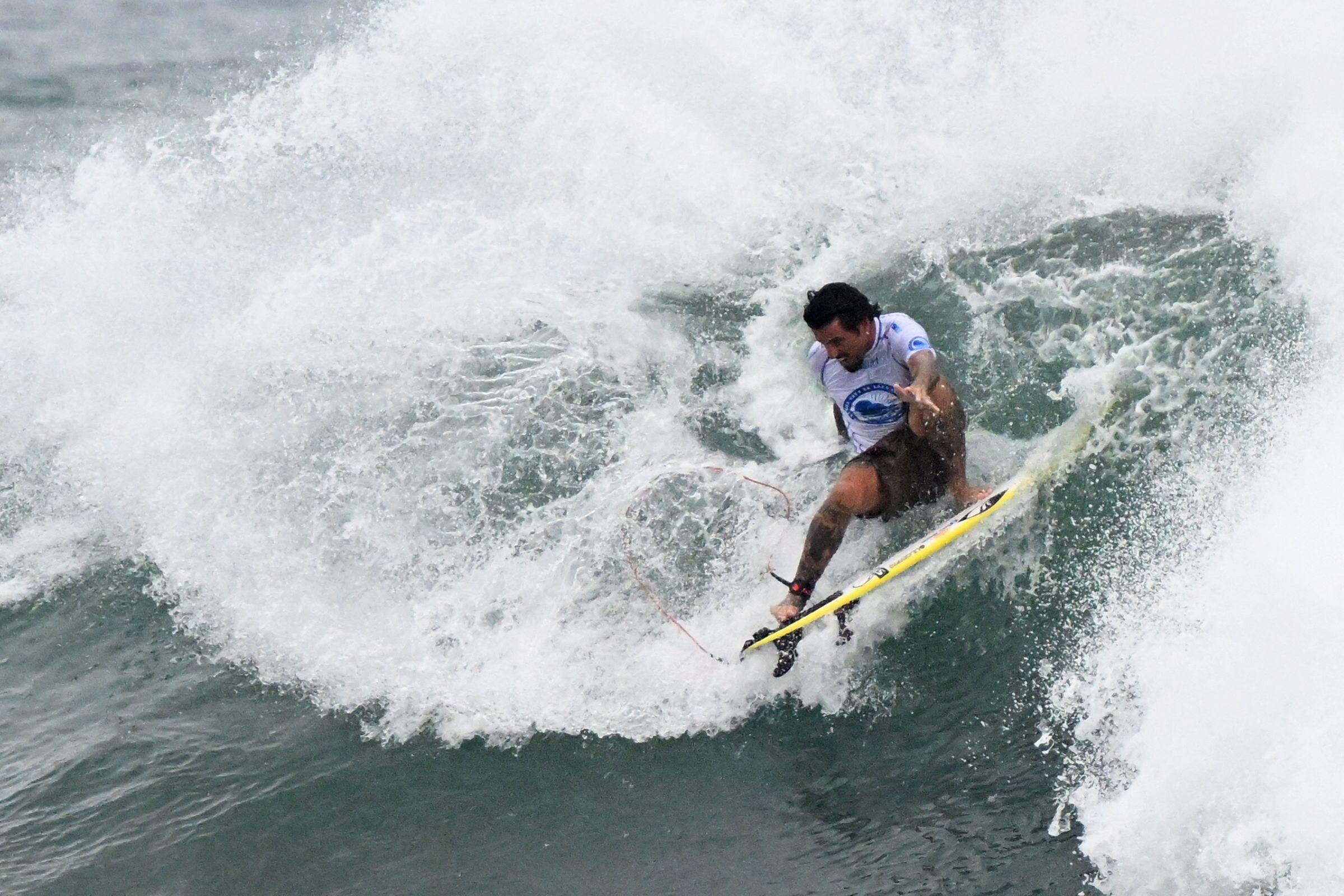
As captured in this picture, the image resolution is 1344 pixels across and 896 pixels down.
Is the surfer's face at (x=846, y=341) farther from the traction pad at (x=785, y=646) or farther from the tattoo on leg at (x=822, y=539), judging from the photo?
the traction pad at (x=785, y=646)

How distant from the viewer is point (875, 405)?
5812mm

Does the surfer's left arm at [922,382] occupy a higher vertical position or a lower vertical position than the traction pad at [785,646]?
higher

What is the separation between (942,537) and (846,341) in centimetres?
119

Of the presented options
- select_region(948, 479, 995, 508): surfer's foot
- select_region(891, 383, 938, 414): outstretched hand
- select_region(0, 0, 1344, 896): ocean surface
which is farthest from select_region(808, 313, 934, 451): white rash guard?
select_region(0, 0, 1344, 896): ocean surface

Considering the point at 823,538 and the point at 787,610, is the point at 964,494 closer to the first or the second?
the point at 823,538

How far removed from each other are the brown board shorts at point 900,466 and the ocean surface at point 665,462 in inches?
10.6

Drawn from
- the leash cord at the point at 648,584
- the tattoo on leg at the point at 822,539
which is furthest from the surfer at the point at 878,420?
the leash cord at the point at 648,584

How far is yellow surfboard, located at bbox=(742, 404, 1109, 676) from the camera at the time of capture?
5.52m

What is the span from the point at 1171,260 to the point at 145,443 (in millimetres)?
6866

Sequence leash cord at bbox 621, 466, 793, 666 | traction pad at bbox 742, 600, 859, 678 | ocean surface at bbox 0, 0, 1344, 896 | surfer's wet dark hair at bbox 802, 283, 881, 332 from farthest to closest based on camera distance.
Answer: leash cord at bbox 621, 466, 793, 666, traction pad at bbox 742, 600, 859, 678, surfer's wet dark hair at bbox 802, 283, 881, 332, ocean surface at bbox 0, 0, 1344, 896

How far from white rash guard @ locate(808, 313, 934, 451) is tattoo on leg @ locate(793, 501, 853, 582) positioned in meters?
0.53

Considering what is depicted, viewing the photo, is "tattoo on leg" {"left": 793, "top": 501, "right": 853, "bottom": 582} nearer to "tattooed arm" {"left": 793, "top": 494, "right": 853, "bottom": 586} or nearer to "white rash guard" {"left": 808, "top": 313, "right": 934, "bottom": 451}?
"tattooed arm" {"left": 793, "top": 494, "right": 853, "bottom": 586}

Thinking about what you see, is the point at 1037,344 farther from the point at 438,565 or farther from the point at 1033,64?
the point at 438,565

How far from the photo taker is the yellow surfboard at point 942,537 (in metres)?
5.52
